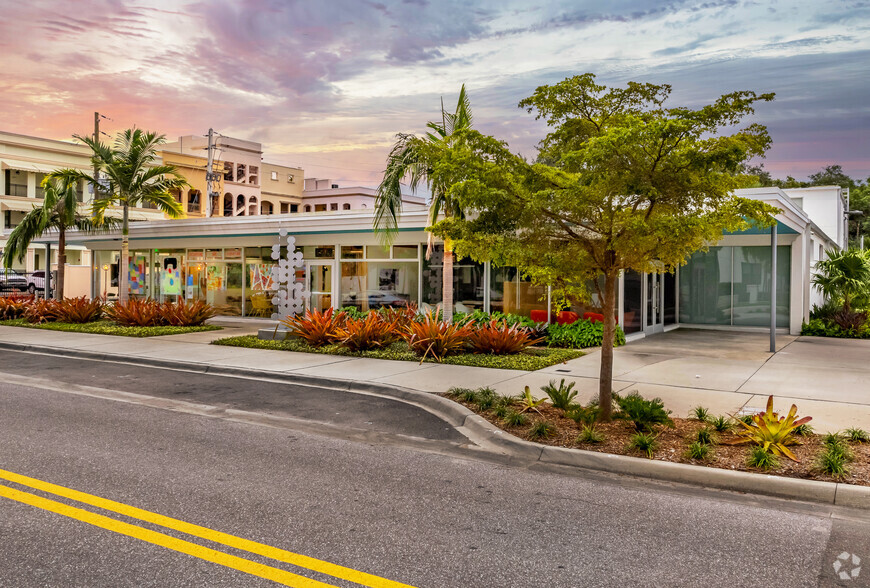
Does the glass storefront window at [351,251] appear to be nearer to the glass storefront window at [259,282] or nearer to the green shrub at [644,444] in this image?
the glass storefront window at [259,282]

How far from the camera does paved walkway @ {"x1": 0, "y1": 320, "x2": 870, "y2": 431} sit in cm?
966

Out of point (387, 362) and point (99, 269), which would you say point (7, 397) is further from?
point (99, 269)

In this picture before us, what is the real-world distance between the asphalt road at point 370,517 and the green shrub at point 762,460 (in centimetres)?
63

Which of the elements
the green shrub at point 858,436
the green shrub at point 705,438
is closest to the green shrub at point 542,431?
the green shrub at point 705,438

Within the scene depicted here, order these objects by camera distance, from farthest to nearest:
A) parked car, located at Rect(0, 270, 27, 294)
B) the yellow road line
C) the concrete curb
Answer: parked car, located at Rect(0, 270, 27, 294) < the concrete curb < the yellow road line

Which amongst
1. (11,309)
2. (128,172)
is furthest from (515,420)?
(11,309)

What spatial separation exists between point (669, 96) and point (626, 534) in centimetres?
529

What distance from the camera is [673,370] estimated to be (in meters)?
12.6

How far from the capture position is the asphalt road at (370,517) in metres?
4.22

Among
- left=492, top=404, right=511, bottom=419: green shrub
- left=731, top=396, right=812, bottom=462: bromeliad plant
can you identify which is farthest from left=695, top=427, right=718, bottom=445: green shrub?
left=492, top=404, right=511, bottom=419: green shrub

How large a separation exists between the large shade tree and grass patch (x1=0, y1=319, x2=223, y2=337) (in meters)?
13.4

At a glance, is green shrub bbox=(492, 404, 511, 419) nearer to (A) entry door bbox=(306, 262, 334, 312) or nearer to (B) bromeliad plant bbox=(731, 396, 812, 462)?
(B) bromeliad plant bbox=(731, 396, 812, 462)

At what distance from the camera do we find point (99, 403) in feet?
31.5

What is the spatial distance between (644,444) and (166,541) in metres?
4.46
